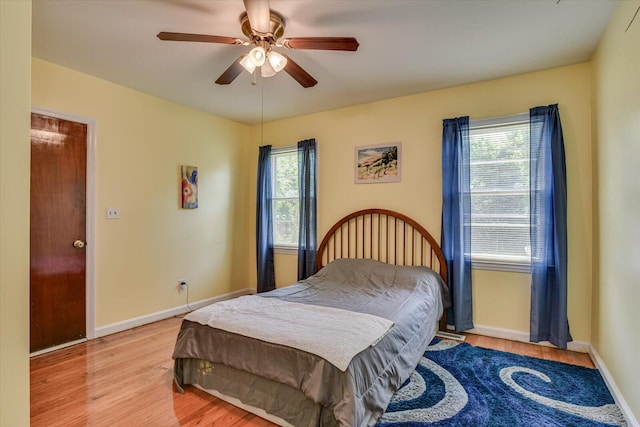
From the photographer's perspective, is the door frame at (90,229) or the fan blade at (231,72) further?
the door frame at (90,229)

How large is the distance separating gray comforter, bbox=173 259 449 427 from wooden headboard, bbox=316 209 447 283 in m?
0.58

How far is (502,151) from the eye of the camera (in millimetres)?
3121

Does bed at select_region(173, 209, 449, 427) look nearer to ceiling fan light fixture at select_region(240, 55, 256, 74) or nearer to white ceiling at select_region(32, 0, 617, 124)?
ceiling fan light fixture at select_region(240, 55, 256, 74)

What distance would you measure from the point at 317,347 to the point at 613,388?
6.57 ft

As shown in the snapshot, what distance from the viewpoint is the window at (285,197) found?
443 cm

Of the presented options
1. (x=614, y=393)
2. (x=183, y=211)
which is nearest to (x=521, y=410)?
(x=614, y=393)

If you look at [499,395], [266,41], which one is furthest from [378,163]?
[499,395]

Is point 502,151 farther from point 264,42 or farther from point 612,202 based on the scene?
point 264,42

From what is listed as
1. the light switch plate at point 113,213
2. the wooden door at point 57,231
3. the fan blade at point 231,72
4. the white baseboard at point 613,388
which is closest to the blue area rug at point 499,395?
the white baseboard at point 613,388

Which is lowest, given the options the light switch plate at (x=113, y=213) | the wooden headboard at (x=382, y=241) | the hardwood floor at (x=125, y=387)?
the hardwood floor at (x=125, y=387)

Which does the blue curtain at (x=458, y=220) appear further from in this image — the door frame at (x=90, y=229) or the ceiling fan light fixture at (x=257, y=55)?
the door frame at (x=90, y=229)

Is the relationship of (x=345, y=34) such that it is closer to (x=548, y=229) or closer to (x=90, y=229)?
(x=548, y=229)

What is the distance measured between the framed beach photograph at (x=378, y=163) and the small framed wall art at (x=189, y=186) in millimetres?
2004

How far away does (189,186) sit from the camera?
13.2 feet
